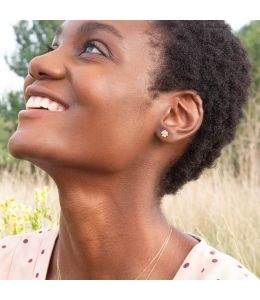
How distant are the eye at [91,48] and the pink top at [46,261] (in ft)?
2.48

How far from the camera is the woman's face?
1991 millimetres

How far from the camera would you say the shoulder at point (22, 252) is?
2.37 meters

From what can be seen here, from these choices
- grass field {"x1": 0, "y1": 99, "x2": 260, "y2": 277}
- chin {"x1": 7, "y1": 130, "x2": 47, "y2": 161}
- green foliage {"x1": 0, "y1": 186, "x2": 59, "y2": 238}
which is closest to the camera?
chin {"x1": 7, "y1": 130, "x2": 47, "y2": 161}

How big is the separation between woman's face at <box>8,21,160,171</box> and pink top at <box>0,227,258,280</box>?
0.41 m

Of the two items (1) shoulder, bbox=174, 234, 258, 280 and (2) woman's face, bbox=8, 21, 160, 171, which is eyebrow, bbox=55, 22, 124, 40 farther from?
(1) shoulder, bbox=174, 234, 258, 280

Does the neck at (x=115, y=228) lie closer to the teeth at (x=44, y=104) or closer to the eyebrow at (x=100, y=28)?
the teeth at (x=44, y=104)

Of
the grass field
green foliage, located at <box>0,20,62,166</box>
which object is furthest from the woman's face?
green foliage, located at <box>0,20,62,166</box>

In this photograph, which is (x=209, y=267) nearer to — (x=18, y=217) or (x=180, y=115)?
(x=180, y=115)

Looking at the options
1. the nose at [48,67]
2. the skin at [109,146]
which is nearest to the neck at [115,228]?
the skin at [109,146]

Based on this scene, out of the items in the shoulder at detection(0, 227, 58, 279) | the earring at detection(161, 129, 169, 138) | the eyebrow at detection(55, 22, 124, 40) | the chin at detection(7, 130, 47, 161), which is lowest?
the shoulder at detection(0, 227, 58, 279)

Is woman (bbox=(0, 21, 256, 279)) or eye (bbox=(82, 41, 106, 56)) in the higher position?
eye (bbox=(82, 41, 106, 56))

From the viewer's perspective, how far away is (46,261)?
7.70 feet

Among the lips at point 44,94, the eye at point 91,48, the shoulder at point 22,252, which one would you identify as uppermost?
the eye at point 91,48
